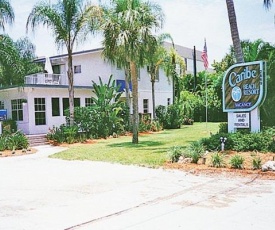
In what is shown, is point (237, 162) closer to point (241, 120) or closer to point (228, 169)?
point (228, 169)

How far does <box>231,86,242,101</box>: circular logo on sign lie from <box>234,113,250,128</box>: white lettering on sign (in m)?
0.65

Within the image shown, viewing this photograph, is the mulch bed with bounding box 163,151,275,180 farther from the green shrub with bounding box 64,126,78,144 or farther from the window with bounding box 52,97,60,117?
the window with bounding box 52,97,60,117

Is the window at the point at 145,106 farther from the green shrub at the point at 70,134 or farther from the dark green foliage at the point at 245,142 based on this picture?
the dark green foliage at the point at 245,142

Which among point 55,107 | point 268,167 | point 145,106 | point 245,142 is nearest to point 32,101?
point 55,107

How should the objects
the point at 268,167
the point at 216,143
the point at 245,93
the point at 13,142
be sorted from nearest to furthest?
the point at 268,167 → the point at 216,143 → the point at 245,93 → the point at 13,142

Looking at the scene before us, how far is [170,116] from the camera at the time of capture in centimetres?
2994

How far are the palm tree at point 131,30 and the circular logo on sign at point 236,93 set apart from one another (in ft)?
16.6

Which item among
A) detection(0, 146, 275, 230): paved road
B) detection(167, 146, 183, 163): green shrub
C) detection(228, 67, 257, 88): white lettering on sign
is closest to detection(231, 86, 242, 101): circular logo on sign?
detection(228, 67, 257, 88): white lettering on sign

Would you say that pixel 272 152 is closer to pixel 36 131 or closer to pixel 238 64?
pixel 238 64

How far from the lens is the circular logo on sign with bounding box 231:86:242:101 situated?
14.3 meters

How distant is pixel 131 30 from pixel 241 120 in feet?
22.5

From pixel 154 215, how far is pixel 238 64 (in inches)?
379

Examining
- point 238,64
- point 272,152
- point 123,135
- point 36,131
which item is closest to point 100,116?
point 123,135

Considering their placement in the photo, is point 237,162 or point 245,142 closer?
point 237,162
